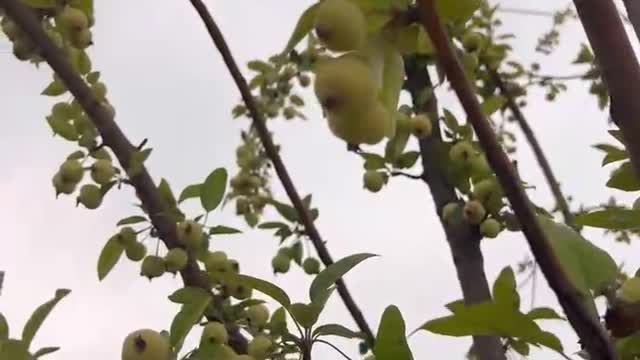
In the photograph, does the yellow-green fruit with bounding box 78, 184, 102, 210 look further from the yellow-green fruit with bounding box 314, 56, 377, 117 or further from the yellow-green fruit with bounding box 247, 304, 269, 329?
the yellow-green fruit with bounding box 314, 56, 377, 117

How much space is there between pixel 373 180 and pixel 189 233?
25.0 inches

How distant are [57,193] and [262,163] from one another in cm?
102

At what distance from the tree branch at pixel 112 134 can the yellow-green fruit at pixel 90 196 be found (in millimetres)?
182

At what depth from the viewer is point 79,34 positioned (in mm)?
1270

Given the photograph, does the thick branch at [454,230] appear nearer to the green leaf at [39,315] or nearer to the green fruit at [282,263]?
the green fruit at [282,263]

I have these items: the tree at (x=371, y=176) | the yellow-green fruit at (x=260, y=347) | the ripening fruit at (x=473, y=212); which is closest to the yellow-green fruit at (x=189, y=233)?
the tree at (x=371, y=176)

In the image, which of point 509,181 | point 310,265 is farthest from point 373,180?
point 509,181

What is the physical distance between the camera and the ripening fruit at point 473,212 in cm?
162

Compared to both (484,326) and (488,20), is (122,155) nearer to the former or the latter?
(484,326)

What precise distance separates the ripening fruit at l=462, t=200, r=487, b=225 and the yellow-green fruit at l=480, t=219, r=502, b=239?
0.01m

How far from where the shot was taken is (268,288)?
33.2 inches

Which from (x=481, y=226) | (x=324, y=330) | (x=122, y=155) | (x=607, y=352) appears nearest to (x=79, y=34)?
(x=122, y=155)

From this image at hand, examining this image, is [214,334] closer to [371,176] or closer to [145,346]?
[145,346]

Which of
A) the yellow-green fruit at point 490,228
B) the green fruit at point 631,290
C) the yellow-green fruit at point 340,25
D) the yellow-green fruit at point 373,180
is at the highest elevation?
the yellow-green fruit at point 373,180
